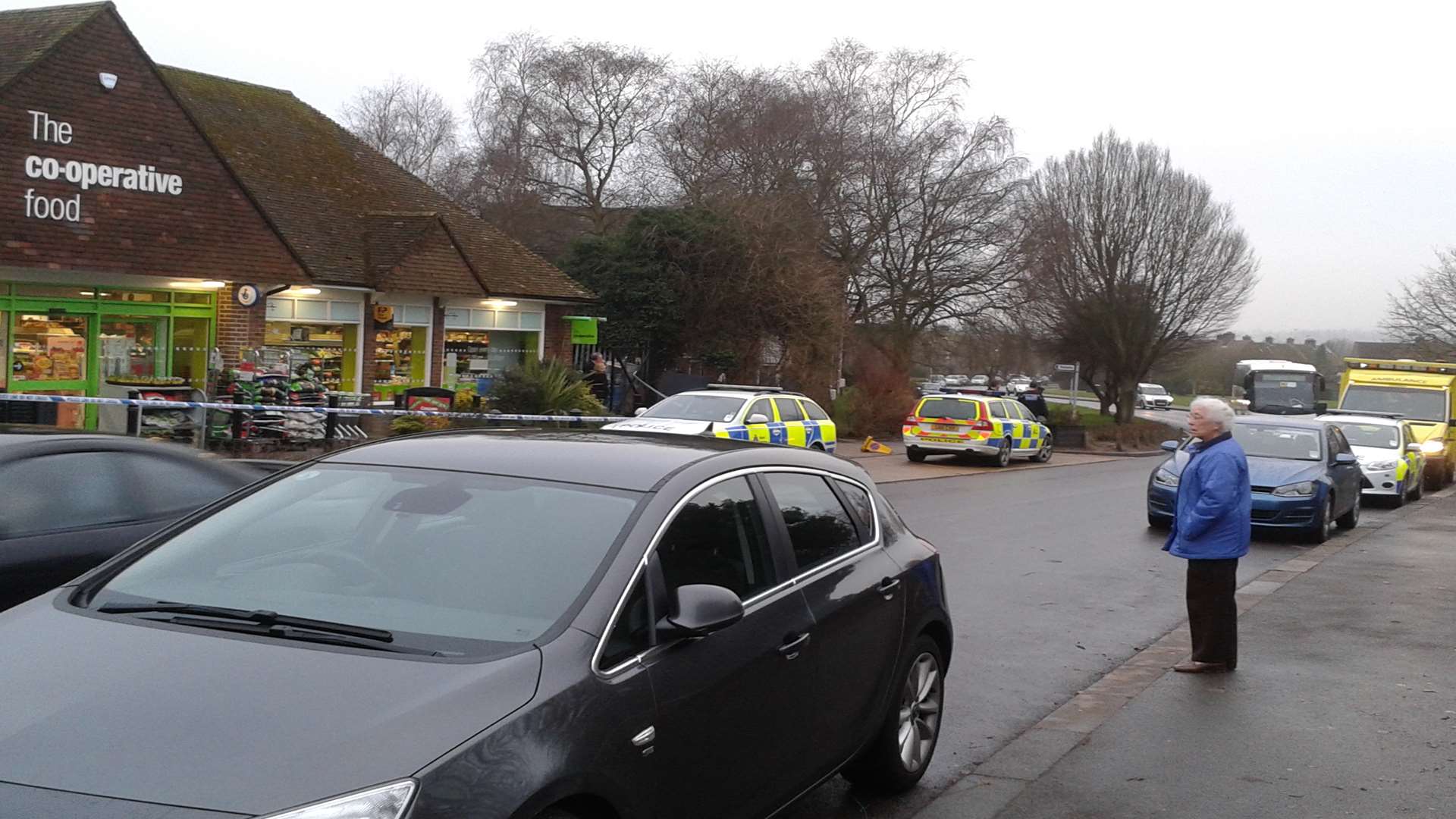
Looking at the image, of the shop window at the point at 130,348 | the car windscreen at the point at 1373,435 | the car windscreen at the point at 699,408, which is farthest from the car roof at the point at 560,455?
the car windscreen at the point at 1373,435

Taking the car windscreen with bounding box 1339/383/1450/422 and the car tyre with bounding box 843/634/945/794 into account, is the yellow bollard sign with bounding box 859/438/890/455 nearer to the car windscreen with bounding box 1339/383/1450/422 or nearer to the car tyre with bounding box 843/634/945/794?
the car windscreen with bounding box 1339/383/1450/422

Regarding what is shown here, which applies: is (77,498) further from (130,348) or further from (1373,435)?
(1373,435)

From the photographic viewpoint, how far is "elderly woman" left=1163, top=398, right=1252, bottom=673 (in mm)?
7809

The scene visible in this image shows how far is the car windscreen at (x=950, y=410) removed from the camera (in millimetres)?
28125

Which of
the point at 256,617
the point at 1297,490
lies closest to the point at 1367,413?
the point at 1297,490

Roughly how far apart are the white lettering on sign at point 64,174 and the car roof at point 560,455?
17078mm

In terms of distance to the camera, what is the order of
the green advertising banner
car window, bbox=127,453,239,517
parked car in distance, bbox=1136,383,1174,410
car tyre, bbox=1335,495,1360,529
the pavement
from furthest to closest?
1. parked car in distance, bbox=1136,383,1174,410
2. the green advertising banner
3. car tyre, bbox=1335,495,1360,529
4. car window, bbox=127,453,239,517
5. the pavement

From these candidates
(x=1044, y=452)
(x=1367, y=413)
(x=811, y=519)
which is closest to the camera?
(x=811, y=519)

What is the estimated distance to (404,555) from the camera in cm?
401

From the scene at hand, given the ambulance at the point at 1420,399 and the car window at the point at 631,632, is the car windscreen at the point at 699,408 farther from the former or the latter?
the car window at the point at 631,632

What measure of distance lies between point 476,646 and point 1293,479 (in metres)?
14.3

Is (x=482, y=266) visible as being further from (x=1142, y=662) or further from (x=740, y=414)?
(x=1142, y=662)

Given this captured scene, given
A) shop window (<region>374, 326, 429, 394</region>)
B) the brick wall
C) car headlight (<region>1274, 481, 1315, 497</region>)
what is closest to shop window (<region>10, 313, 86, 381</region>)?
the brick wall

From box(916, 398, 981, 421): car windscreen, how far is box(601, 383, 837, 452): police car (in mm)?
6575
